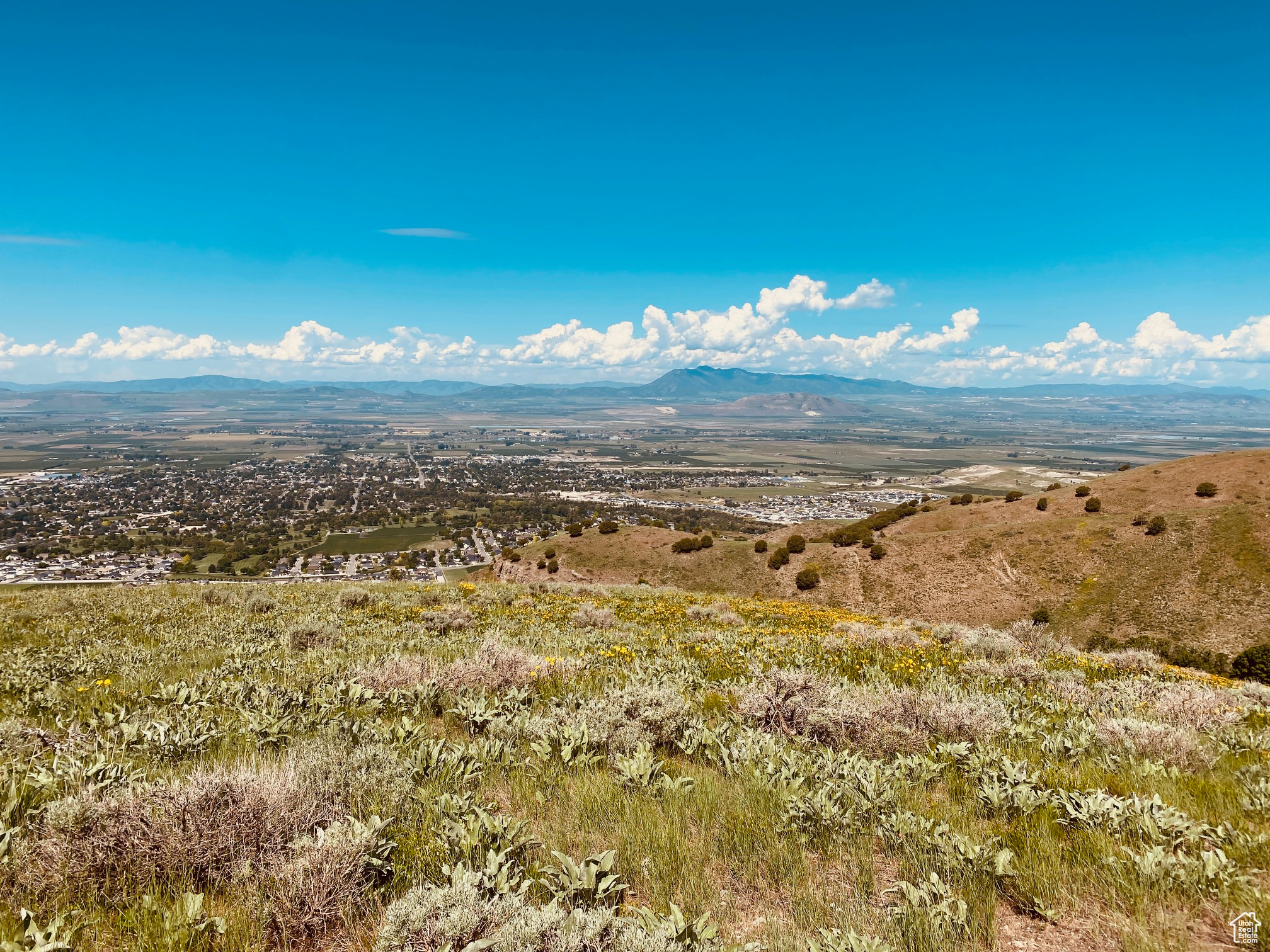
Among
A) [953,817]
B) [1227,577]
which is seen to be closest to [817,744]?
[953,817]

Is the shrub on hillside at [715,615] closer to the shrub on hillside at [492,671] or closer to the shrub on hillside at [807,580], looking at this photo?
the shrub on hillside at [492,671]

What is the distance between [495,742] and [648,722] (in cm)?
179

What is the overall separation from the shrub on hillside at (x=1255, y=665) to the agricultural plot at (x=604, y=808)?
474 inches

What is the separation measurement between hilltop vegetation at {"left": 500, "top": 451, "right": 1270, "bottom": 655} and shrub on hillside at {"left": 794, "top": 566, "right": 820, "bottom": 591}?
455 millimetres

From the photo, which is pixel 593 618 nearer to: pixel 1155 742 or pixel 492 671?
pixel 492 671

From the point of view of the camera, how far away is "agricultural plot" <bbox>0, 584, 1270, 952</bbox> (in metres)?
3.12

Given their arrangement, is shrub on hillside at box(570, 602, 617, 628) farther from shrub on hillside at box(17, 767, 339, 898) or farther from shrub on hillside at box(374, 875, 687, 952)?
shrub on hillside at box(374, 875, 687, 952)

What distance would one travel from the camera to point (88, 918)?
2.98m

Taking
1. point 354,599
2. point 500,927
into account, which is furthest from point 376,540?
point 500,927

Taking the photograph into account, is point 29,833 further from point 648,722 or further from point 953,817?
point 953,817

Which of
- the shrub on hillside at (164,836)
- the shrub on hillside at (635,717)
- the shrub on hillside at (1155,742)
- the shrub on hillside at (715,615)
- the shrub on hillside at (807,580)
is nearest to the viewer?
the shrub on hillside at (164,836)

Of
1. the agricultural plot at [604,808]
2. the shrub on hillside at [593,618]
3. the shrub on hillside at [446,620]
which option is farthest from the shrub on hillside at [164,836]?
the shrub on hillside at [593,618]

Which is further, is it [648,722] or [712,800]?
[648,722]

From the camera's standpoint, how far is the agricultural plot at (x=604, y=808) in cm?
→ 312
